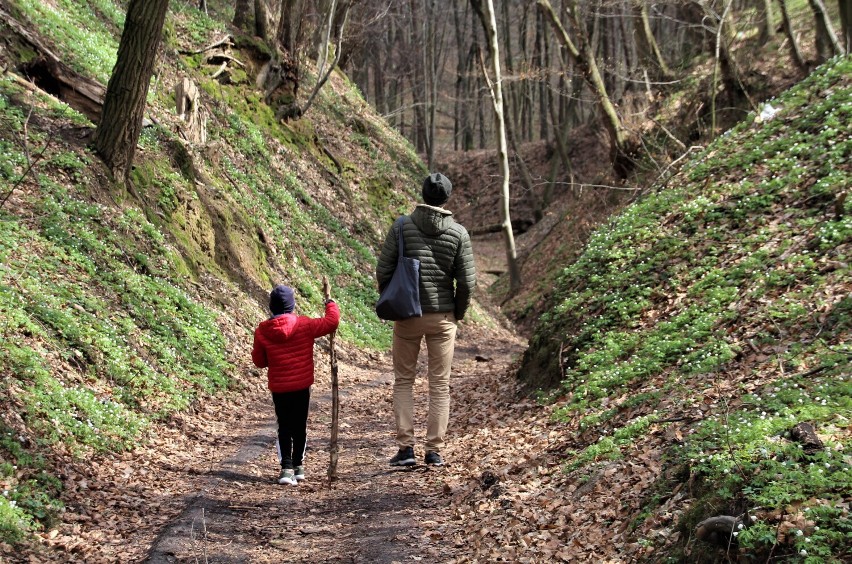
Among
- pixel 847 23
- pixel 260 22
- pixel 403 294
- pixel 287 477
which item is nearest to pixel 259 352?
pixel 287 477

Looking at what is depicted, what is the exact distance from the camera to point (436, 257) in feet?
Answer: 25.1

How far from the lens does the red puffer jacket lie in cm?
743

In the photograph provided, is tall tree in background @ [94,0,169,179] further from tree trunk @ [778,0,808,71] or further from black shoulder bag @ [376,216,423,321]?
tree trunk @ [778,0,808,71]

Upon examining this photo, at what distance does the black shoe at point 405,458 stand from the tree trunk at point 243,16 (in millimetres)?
18111

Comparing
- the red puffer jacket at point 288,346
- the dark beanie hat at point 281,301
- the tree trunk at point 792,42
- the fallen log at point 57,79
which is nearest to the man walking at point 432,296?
the red puffer jacket at point 288,346

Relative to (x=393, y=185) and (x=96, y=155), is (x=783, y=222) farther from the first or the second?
(x=393, y=185)

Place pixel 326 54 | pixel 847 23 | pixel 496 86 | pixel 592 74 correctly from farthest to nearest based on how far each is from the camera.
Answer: pixel 326 54 → pixel 496 86 → pixel 592 74 → pixel 847 23

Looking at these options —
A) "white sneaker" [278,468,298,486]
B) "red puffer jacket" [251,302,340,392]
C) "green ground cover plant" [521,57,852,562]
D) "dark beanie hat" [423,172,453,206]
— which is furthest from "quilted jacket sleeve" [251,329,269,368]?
"green ground cover plant" [521,57,852,562]

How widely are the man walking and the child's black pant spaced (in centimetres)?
94

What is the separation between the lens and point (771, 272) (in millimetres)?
8320

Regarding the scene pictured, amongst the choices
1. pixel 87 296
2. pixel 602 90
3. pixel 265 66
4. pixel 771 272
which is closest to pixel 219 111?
pixel 265 66

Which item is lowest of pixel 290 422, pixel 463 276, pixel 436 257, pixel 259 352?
pixel 290 422

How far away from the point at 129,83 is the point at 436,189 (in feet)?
19.5

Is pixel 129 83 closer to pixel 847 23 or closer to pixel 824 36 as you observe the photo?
pixel 847 23
